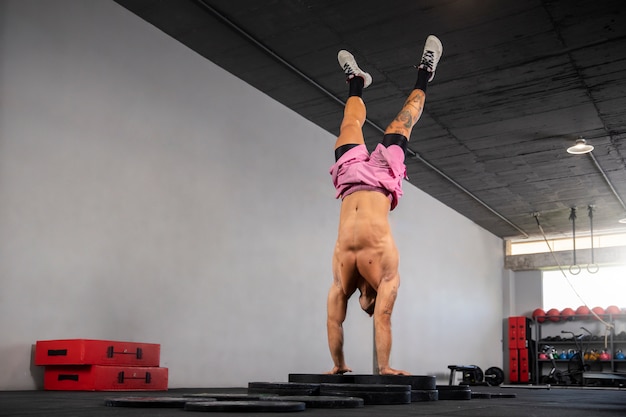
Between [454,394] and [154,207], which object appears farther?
[154,207]

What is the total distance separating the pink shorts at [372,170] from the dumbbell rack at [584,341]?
36.6 feet

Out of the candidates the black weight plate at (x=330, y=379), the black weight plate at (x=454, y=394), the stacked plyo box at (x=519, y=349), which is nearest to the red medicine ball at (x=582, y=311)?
the stacked plyo box at (x=519, y=349)

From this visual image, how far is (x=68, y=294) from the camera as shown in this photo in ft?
17.1

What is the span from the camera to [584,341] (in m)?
14.5

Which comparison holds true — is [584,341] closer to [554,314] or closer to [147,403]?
[554,314]

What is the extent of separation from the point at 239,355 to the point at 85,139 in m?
2.84

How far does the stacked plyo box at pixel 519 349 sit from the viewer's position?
14.4 metres

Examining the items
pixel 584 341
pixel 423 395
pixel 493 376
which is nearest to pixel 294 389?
pixel 423 395

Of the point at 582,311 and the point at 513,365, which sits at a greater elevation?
the point at 582,311

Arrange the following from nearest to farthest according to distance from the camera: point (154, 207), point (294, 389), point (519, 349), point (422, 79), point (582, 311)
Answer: point (294, 389)
point (422, 79)
point (154, 207)
point (582, 311)
point (519, 349)

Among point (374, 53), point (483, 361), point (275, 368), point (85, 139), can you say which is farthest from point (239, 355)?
point (483, 361)

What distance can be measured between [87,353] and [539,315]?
1269 cm

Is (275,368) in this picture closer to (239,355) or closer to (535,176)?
(239,355)

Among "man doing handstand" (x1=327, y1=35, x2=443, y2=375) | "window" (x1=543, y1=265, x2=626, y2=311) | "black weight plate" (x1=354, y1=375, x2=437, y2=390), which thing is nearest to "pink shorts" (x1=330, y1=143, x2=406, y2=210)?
"man doing handstand" (x1=327, y1=35, x2=443, y2=375)
